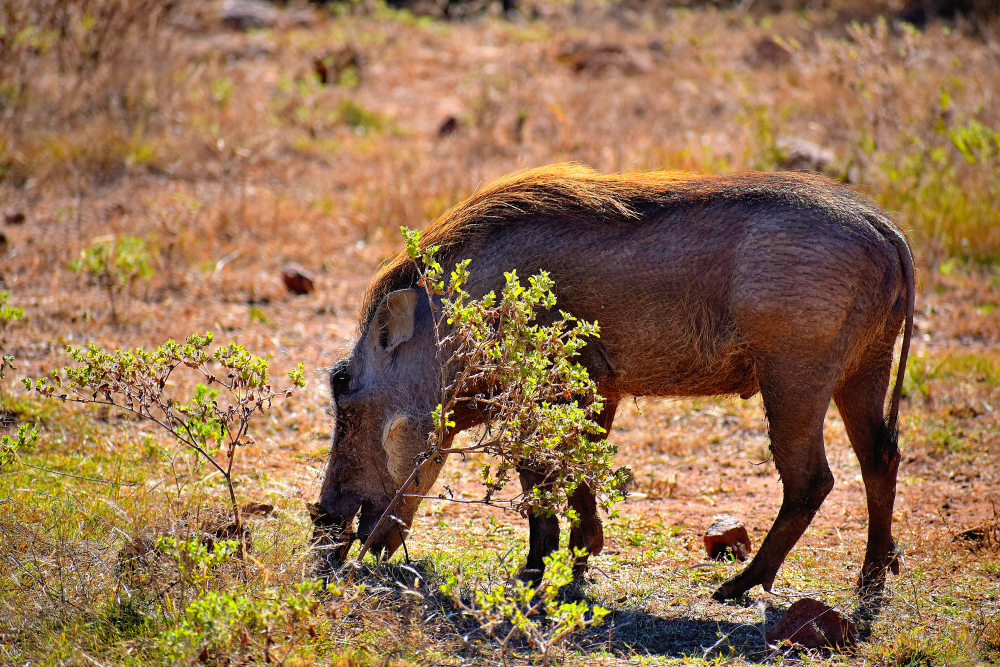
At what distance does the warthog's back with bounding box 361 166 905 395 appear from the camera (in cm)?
323

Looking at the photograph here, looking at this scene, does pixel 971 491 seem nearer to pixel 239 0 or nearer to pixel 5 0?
pixel 5 0

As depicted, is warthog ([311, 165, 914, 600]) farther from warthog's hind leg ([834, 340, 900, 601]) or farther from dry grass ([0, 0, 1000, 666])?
dry grass ([0, 0, 1000, 666])

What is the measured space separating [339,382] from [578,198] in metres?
1.14

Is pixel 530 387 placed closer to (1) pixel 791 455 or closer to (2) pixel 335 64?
(1) pixel 791 455

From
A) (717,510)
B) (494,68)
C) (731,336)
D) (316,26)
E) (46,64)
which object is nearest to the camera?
(731,336)

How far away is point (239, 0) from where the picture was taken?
14.0 m

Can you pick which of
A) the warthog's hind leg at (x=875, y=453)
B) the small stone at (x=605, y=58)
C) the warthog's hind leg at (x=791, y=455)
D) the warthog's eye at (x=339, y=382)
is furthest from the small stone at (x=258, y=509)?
the small stone at (x=605, y=58)

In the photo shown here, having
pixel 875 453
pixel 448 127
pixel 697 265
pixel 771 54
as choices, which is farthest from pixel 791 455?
pixel 771 54

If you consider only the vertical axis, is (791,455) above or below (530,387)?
below

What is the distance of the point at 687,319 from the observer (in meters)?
3.35

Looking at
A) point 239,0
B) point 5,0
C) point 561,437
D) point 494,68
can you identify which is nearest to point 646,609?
point 561,437

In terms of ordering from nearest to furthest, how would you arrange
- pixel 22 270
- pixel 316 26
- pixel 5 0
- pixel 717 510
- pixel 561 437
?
pixel 561 437 < pixel 717 510 < pixel 22 270 < pixel 5 0 < pixel 316 26

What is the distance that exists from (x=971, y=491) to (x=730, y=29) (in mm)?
11554

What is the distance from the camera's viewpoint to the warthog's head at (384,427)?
3436 mm
